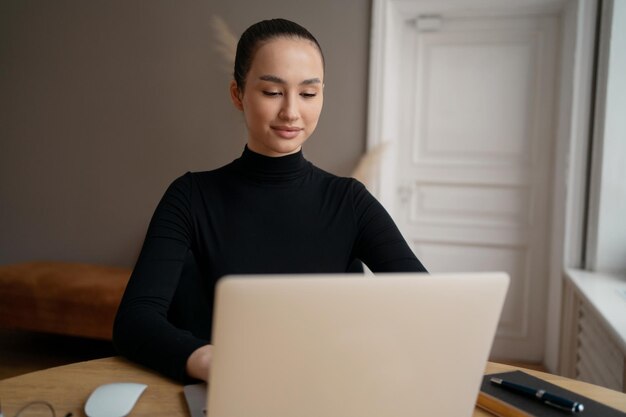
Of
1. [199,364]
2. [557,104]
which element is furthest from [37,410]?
[557,104]

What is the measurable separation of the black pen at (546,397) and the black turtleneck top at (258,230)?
14.0 inches

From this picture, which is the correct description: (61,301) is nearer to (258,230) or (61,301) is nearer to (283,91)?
(258,230)

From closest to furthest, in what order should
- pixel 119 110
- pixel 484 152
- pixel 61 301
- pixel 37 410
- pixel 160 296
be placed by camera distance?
pixel 37 410, pixel 160 296, pixel 61 301, pixel 484 152, pixel 119 110

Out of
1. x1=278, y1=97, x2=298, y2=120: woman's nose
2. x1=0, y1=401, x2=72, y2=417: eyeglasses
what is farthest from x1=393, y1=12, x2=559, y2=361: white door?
x1=0, y1=401, x2=72, y2=417: eyeglasses

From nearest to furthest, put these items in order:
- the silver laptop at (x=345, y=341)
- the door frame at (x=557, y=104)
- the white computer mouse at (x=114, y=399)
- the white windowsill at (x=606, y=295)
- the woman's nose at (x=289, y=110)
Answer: the silver laptop at (x=345, y=341) → the white computer mouse at (x=114, y=399) → the woman's nose at (x=289, y=110) → the white windowsill at (x=606, y=295) → the door frame at (x=557, y=104)

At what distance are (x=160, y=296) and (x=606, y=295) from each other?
6.15 ft

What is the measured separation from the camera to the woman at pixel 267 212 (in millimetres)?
1140

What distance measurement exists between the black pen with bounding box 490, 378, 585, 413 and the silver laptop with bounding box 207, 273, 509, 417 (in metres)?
0.28

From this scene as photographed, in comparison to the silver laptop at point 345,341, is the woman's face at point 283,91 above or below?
above

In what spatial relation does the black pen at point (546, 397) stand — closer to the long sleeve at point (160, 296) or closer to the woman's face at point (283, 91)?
the long sleeve at point (160, 296)

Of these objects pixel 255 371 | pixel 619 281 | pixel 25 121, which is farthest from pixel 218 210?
pixel 25 121

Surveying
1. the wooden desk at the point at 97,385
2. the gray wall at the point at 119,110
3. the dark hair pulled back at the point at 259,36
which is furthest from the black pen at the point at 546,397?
the gray wall at the point at 119,110

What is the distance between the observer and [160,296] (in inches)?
42.6

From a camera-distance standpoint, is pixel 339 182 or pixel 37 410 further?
pixel 339 182
